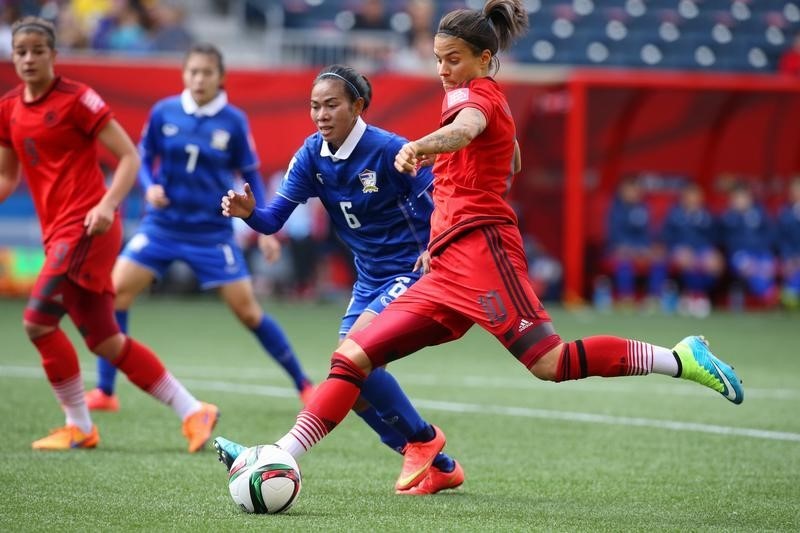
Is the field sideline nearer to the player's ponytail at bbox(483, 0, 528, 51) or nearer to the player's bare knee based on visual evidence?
the player's bare knee

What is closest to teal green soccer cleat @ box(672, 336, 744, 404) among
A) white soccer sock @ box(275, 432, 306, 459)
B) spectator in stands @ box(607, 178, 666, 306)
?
white soccer sock @ box(275, 432, 306, 459)

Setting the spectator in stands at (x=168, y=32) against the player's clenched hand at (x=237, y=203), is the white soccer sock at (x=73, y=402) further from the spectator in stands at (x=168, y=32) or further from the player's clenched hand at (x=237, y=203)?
the spectator in stands at (x=168, y=32)

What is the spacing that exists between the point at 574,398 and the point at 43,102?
15.4 feet

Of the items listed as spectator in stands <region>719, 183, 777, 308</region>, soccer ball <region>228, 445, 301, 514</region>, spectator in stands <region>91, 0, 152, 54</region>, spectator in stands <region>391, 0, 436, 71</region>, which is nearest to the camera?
soccer ball <region>228, 445, 301, 514</region>

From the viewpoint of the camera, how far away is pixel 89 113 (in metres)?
6.63

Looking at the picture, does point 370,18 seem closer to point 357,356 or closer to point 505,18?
point 505,18

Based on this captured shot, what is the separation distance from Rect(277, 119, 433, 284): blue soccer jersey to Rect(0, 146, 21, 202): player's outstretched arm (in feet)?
6.17

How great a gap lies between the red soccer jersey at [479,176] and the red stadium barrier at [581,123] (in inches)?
525

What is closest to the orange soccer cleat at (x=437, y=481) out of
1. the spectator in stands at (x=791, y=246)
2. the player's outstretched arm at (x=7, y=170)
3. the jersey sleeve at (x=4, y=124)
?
the player's outstretched arm at (x=7, y=170)

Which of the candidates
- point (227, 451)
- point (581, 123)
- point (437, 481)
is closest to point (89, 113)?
point (227, 451)

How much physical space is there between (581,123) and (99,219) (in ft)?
42.3

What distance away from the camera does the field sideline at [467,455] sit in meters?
5.02

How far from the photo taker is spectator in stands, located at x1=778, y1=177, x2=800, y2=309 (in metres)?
20.2

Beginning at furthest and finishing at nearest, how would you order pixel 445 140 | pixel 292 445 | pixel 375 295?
pixel 375 295, pixel 292 445, pixel 445 140
